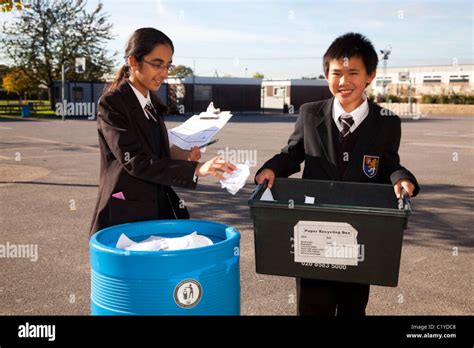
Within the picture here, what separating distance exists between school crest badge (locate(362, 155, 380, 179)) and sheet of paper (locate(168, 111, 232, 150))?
0.79 m

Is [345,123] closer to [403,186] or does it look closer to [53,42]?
[403,186]

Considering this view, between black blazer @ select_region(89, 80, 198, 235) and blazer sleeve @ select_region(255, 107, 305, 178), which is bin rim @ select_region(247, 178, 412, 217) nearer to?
black blazer @ select_region(89, 80, 198, 235)

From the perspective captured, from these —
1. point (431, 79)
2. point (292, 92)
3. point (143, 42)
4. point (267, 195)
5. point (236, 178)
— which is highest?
point (431, 79)

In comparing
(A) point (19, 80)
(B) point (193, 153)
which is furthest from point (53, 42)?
(B) point (193, 153)

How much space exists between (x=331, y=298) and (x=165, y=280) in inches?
45.2

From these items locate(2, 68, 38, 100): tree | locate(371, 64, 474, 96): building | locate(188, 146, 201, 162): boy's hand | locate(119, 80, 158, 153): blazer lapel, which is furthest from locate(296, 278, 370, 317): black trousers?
locate(371, 64, 474, 96): building

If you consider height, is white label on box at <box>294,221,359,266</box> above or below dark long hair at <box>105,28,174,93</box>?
below

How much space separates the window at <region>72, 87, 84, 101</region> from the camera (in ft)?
137

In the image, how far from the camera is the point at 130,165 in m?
2.61

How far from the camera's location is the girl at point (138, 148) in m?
2.62

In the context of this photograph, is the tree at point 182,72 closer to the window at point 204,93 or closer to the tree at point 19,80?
the window at point 204,93
